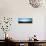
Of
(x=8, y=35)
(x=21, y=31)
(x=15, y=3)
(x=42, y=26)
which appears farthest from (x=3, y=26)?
(x=42, y=26)

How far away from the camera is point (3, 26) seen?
2426 millimetres

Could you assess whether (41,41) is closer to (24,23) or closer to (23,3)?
(24,23)

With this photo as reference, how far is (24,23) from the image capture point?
245 cm

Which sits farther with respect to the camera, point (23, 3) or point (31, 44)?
point (23, 3)

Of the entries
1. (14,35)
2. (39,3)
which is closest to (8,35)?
(14,35)

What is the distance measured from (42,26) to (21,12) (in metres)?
0.53

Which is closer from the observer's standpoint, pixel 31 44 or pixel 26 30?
pixel 31 44

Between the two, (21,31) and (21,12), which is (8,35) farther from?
(21,12)

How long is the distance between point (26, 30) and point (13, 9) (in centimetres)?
52

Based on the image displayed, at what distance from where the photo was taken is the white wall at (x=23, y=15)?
244 centimetres

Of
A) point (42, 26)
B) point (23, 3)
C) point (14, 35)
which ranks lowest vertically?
point (14, 35)

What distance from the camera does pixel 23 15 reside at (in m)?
2.46

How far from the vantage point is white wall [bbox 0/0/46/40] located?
244 cm

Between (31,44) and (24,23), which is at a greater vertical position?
(24,23)
